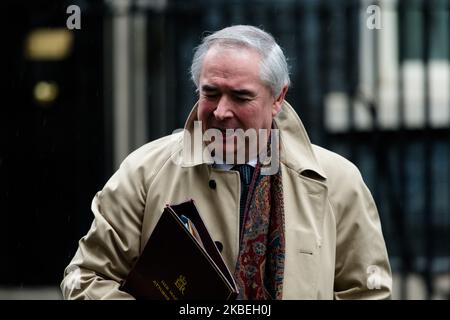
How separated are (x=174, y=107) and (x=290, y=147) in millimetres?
3571

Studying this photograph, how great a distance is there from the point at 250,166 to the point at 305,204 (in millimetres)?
216

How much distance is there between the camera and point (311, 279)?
3.37 m

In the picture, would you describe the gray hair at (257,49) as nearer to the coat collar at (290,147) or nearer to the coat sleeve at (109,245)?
the coat collar at (290,147)

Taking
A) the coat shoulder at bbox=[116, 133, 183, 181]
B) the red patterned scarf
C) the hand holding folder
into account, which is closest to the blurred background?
the coat shoulder at bbox=[116, 133, 183, 181]

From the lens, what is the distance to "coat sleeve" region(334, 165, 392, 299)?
3.45 metres

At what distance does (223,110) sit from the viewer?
326cm

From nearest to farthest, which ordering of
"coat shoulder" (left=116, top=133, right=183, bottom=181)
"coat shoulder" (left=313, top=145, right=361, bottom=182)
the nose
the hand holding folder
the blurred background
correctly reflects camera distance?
the hand holding folder → the nose → "coat shoulder" (left=116, top=133, right=183, bottom=181) → "coat shoulder" (left=313, top=145, right=361, bottom=182) → the blurred background

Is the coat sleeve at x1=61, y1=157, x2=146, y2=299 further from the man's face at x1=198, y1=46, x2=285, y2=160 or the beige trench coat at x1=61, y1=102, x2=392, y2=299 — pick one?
the man's face at x1=198, y1=46, x2=285, y2=160

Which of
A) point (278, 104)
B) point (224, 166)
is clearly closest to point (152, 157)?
point (224, 166)

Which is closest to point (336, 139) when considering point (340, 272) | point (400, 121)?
point (400, 121)

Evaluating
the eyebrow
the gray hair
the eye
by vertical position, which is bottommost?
the eye

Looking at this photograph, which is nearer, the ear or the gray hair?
the gray hair

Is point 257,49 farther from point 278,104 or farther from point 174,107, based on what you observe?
point 174,107

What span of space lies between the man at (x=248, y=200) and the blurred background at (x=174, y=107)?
3407 mm
